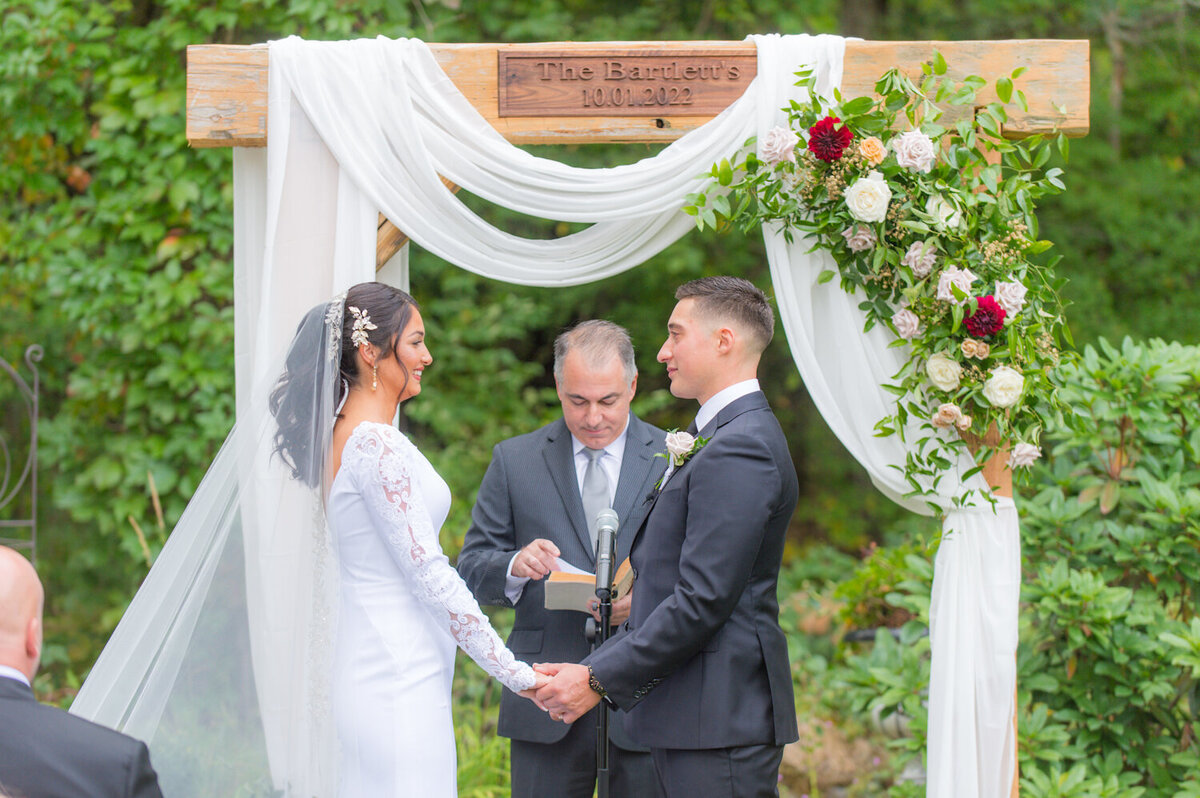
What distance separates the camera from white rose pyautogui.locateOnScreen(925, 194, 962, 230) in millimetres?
3352

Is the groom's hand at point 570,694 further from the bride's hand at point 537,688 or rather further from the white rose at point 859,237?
the white rose at point 859,237

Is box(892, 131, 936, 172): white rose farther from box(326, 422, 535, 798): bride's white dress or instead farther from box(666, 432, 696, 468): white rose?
box(326, 422, 535, 798): bride's white dress

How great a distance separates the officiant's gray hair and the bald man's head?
1918mm

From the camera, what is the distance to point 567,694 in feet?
9.50

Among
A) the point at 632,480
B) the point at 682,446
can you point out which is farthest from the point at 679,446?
the point at 632,480

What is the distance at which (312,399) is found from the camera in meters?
2.76

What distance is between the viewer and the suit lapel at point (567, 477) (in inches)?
137

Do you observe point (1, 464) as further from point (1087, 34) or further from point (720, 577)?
point (1087, 34)

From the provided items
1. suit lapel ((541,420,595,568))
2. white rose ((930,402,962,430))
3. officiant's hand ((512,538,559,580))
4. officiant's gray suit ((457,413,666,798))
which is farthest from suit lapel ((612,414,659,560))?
white rose ((930,402,962,430))

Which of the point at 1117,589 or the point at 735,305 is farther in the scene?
the point at 1117,589

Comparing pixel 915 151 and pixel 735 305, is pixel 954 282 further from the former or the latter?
pixel 735 305

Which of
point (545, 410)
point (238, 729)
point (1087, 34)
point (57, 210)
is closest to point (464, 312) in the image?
point (545, 410)

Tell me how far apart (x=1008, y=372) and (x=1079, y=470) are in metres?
1.50

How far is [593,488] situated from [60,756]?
2027 mm
